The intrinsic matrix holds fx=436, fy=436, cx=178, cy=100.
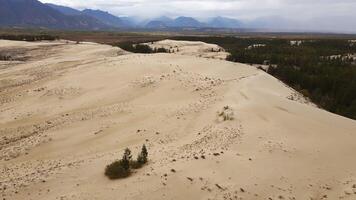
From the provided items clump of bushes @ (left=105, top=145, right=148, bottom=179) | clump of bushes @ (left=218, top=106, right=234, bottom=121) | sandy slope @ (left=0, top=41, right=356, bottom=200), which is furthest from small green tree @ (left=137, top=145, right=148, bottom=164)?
clump of bushes @ (left=218, top=106, right=234, bottom=121)

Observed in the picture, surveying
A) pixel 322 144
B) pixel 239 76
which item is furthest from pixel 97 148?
pixel 239 76

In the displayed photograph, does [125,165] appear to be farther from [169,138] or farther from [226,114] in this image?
[226,114]


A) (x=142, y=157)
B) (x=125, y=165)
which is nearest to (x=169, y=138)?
(x=142, y=157)

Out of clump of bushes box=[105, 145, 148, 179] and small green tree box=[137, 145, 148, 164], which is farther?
small green tree box=[137, 145, 148, 164]

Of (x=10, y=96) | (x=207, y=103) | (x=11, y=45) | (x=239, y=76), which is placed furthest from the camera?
(x=11, y=45)

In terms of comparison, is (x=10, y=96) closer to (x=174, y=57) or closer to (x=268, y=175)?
(x=174, y=57)

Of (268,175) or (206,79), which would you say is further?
(206,79)

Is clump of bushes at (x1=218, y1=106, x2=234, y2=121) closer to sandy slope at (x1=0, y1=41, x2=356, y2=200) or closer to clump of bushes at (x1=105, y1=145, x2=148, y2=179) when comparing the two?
sandy slope at (x1=0, y1=41, x2=356, y2=200)
